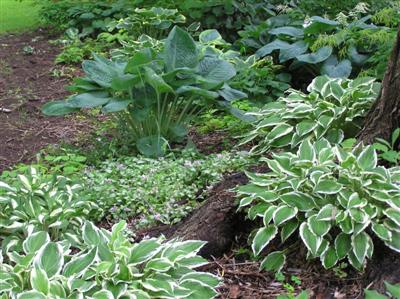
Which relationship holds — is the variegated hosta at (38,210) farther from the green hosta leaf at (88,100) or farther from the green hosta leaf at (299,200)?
the green hosta leaf at (299,200)

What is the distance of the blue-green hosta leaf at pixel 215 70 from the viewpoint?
15.0 ft

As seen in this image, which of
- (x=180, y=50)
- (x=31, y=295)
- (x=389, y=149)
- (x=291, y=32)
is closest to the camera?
(x=31, y=295)

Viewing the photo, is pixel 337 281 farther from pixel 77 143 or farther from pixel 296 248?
pixel 77 143

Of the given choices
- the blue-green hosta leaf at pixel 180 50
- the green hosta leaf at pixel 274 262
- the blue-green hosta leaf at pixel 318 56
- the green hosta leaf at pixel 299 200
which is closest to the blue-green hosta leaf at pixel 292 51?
the blue-green hosta leaf at pixel 318 56

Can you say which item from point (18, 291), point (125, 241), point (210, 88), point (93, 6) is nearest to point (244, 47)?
point (210, 88)

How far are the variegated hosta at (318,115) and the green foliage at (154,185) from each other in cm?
27

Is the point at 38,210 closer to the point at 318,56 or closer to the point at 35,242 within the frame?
the point at 35,242

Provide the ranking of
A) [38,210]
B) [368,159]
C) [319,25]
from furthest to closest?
[319,25] < [38,210] < [368,159]

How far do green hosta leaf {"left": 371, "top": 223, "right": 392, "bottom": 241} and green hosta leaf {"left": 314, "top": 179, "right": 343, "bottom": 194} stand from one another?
22 cm

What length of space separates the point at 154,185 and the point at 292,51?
7.92ft

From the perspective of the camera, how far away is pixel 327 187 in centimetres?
283

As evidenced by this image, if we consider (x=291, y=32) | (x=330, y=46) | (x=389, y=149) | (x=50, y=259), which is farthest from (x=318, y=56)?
(x=50, y=259)

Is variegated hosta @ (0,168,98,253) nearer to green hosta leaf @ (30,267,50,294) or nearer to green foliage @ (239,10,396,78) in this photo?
green hosta leaf @ (30,267,50,294)

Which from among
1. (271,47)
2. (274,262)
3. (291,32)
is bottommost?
(271,47)
